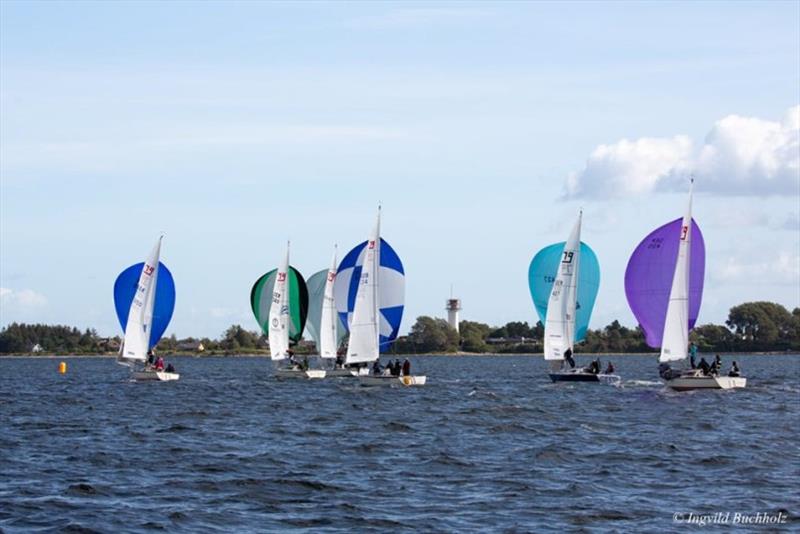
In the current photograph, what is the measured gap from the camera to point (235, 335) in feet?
639

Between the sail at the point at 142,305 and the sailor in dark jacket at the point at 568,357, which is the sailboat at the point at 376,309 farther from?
the sail at the point at 142,305

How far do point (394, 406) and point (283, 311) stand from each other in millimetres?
26607

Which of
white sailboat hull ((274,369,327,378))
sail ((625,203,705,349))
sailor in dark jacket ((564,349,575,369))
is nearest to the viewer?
sail ((625,203,705,349))

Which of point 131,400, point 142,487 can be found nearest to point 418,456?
point 142,487

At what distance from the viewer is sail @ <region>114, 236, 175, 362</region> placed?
215ft

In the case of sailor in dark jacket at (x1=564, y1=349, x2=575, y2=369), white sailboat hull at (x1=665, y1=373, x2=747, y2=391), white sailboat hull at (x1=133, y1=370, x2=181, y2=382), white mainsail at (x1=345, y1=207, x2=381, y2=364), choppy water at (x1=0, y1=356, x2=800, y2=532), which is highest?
white mainsail at (x1=345, y1=207, x2=381, y2=364)

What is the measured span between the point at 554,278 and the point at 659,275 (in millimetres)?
9181

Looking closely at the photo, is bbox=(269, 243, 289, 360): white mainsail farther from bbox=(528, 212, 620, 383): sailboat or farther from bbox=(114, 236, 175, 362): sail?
bbox=(528, 212, 620, 383): sailboat

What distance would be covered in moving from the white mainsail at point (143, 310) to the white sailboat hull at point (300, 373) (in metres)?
7.96

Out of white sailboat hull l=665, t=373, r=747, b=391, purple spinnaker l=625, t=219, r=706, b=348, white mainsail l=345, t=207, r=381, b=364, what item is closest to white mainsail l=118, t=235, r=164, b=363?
white mainsail l=345, t=207, r=381, b=364

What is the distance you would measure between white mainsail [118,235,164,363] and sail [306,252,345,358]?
→ 9160mm

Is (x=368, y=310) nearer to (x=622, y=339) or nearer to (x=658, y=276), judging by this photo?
(x=658, y=276)

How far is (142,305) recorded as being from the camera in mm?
65750

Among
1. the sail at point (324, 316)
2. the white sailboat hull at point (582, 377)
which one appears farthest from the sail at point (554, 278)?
the sail at point (324, 316)
